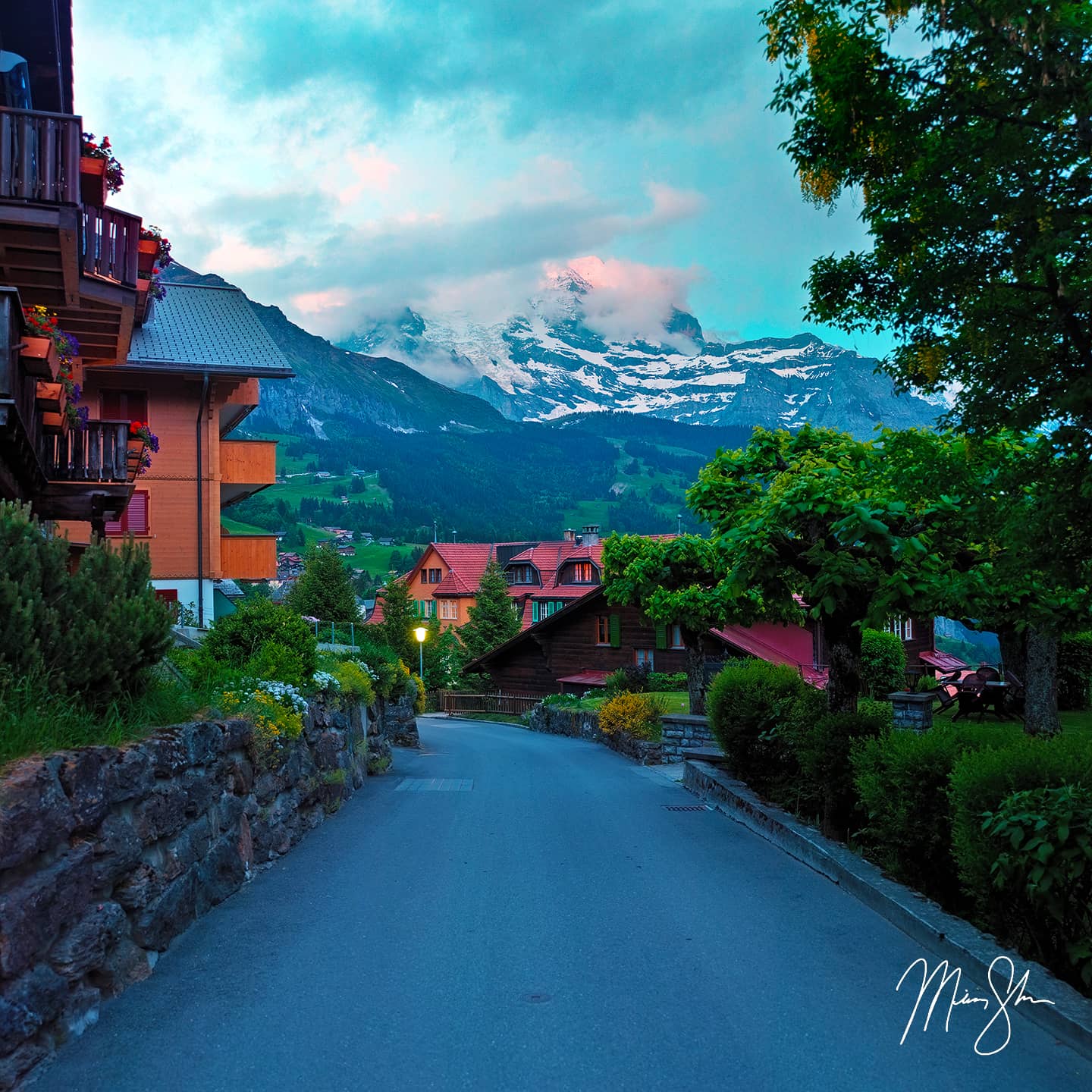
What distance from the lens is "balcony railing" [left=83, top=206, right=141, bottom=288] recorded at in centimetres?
1290

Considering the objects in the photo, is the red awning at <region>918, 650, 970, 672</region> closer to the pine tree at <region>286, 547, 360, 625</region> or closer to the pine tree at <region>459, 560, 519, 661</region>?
the pine tree at <region>459, 560, 519, 661</region>

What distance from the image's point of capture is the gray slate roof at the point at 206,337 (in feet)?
82.2

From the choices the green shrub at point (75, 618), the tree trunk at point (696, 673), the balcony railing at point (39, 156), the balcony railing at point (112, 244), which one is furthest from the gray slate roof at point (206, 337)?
the green shrub at point (75, 618)

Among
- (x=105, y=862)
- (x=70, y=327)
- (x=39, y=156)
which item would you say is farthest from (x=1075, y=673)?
(x=105, y=862)

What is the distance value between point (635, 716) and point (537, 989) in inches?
813

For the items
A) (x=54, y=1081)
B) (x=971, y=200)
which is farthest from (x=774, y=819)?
(x=54, y=1081)

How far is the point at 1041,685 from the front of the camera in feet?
51.7

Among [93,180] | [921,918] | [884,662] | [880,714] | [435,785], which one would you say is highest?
[93,180]

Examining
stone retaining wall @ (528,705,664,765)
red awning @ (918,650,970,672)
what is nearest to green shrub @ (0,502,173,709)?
stone retaining wall @ (528,705,664,765)

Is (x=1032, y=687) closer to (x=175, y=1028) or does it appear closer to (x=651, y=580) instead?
(x=651, y=580)

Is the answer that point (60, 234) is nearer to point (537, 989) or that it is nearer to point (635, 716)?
point (537, 989)

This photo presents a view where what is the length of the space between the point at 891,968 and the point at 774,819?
448 centimetres

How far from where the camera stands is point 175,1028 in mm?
5141

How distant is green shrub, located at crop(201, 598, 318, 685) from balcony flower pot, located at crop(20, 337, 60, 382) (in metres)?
3.54
